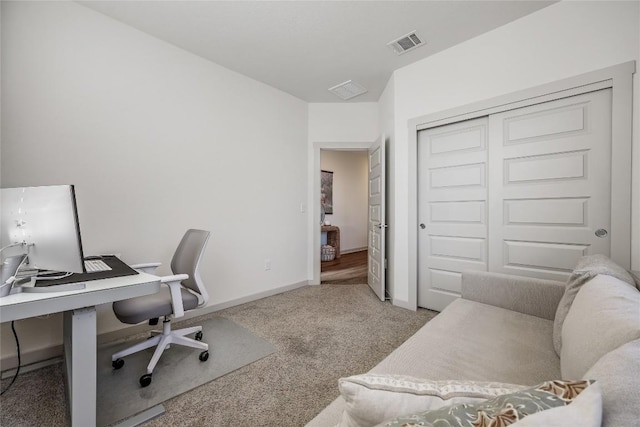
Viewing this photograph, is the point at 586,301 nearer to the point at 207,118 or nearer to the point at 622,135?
the point at 622,135

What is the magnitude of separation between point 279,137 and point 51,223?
275 cm

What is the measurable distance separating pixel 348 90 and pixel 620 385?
3.66m

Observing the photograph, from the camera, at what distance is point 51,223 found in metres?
1.17

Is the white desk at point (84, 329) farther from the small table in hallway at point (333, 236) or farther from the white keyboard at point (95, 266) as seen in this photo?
the small table in hallway at point (333, 236)

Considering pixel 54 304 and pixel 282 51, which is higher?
pixel 282 51

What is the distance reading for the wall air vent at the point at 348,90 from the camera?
11.3 feet

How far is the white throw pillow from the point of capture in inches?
21.6

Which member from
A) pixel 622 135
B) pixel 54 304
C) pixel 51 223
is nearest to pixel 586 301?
pixel 622 135

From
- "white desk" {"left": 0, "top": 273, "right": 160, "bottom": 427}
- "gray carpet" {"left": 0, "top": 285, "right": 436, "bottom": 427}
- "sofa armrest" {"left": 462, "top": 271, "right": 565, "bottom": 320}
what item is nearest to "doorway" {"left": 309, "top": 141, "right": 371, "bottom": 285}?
"gray carpet" {"left": 0, "top": 285, "right": 436, "bottom": 427}

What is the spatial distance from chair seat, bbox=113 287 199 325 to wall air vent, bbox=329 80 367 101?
9.76 feet

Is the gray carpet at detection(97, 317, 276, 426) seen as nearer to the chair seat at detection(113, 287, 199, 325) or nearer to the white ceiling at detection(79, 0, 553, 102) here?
the chair seat at detection(113, 287, 199, 325)

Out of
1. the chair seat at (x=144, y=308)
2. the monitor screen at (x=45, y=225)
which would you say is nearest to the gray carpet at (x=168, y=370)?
the chair seat at (x=144, y=308)

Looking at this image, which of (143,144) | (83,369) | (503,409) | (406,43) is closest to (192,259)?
(83,369)

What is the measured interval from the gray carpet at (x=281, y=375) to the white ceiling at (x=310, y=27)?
2.71m
